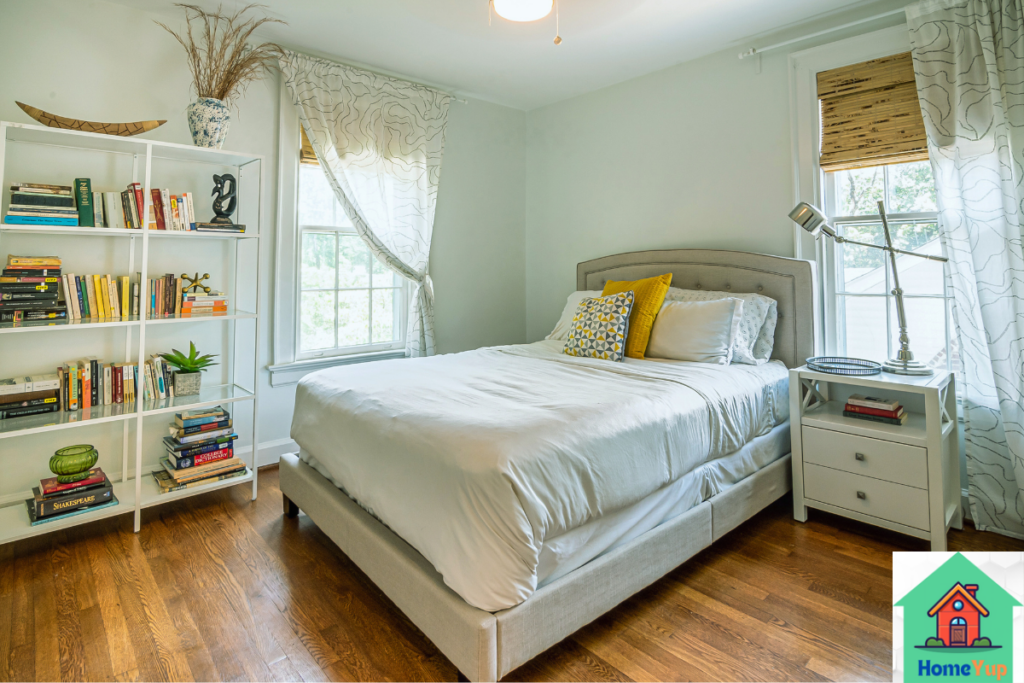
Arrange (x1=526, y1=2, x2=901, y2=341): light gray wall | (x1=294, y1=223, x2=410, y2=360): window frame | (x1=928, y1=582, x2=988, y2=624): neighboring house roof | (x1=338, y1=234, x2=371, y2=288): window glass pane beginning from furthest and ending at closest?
(x1=338, y1=234, x2=371, y2=288): window glass pane < (x1=294, y1=223, x2=410, y2=360): window frame < (x1=526, y1=2, x2=901, y2=341): light gray wall < (x1=928, y1=582, x2=988, y2=624): neighboring house roof

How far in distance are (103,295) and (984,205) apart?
390cm

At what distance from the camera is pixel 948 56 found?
233 cm

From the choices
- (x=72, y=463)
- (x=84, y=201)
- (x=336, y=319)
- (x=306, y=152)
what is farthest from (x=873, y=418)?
(x=84, y=201)

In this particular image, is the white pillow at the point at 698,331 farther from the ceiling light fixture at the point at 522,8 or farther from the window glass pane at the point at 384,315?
the window glass pane at the point at 384,315

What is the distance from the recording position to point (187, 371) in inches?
Result: 108

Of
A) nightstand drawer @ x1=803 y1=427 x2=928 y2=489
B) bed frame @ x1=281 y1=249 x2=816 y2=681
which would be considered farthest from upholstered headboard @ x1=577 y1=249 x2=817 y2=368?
nightstand drawer @ x1=803 y1=427 x2=928 y2=489

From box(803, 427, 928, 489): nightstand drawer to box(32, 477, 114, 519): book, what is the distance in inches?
124

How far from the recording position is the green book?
7.82 ft

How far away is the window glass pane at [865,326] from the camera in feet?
8.99

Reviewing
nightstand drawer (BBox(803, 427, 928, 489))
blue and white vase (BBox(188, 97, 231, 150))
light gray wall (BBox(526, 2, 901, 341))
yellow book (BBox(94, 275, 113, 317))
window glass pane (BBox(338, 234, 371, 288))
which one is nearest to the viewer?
nightstand drawer (BBox(803, 427, 928, 489))

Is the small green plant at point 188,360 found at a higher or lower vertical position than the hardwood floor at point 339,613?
higher

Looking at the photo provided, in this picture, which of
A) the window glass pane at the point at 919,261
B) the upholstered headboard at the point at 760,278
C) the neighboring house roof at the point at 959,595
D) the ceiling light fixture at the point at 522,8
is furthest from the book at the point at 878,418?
the ceiling light fixture at the point at 522,8

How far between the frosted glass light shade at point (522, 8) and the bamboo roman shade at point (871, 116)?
170 centimetres

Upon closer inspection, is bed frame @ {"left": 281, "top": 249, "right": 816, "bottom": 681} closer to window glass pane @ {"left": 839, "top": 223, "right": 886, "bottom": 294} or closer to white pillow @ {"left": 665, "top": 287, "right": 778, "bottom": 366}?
white pillow @ {"left": 665, "top": 287, "right": 778, "bottom": 366}
